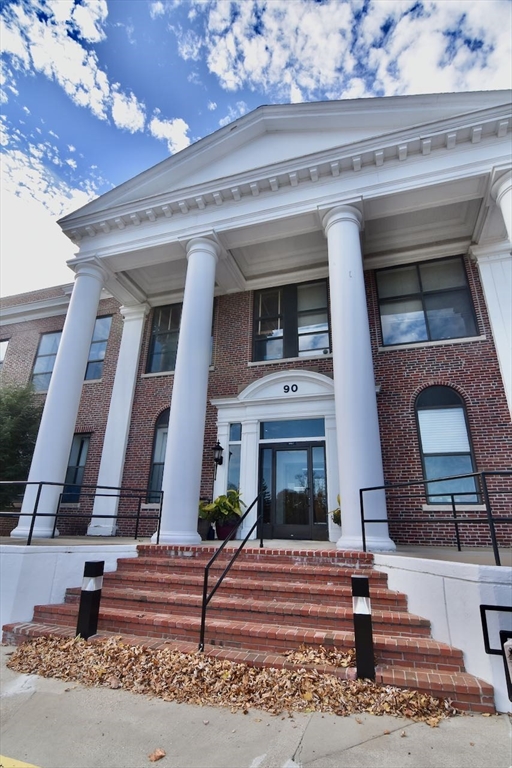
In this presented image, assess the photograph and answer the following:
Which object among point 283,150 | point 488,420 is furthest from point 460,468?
point 283,150

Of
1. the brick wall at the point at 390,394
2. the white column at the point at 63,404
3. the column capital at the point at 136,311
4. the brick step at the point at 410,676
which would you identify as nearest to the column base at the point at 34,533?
the white column at the point at 63,404

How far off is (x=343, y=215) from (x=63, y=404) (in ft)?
26.1

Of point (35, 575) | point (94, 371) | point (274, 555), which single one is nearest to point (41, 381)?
point (94, 371)

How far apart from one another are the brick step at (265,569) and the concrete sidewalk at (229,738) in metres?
2.34

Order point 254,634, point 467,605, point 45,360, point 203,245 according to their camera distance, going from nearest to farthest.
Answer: point 467,605 < point 254,634 < point 203,245 < point 45,360

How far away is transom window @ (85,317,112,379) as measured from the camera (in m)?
13.6

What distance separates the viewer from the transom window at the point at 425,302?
1026 cm

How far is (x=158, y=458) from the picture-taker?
1148 centimetres

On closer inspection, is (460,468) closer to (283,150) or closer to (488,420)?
(488,420)

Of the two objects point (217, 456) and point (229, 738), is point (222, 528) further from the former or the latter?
point (229, 738)

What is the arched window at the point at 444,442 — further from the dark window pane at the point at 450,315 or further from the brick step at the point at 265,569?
the brick step at the point at 265,569

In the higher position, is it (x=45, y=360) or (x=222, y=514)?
(x=45, y=360)

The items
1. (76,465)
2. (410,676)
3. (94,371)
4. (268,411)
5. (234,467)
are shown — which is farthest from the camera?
(94,371)

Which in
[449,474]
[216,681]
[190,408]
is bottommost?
[216,681]
